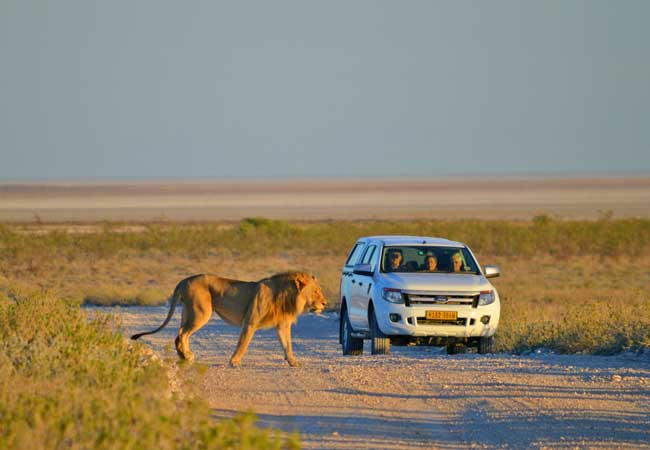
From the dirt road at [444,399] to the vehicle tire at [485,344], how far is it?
31 cm

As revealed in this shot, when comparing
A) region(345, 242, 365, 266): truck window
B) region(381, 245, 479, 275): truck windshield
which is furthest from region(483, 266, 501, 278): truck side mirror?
region(345, 242, 365, 266): truck window

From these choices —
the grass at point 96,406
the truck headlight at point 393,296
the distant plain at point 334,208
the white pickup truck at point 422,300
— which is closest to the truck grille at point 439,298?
the white pickup truck at point 422,300

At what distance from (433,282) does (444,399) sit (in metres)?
4.19

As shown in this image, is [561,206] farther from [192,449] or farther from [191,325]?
[192,449]

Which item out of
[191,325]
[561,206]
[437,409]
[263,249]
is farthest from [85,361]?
[561,206]

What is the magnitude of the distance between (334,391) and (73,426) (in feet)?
19.4

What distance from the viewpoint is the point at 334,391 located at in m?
13.0

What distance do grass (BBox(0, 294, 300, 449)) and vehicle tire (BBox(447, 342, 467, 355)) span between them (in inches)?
246

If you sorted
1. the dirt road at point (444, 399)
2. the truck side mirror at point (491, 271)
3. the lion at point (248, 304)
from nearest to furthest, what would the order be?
the dirt road at point (444, 399)
the lion at point (248, 304)
the truck side mirror at point (491, 271)

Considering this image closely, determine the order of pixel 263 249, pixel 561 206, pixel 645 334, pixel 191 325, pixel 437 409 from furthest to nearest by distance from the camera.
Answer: pixel 561 206
pixel 263 249
pixel 645 334
pixel 191 325
pixel 437 409

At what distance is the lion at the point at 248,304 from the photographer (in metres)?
15.0

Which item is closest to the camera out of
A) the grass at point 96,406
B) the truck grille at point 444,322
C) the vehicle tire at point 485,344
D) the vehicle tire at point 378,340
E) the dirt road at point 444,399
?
the grass at point 96,406

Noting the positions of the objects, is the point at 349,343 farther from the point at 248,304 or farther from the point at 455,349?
the point at 248,304

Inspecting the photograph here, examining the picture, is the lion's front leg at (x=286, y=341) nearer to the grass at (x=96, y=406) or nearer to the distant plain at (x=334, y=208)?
the grass at (x=96, y=406)
